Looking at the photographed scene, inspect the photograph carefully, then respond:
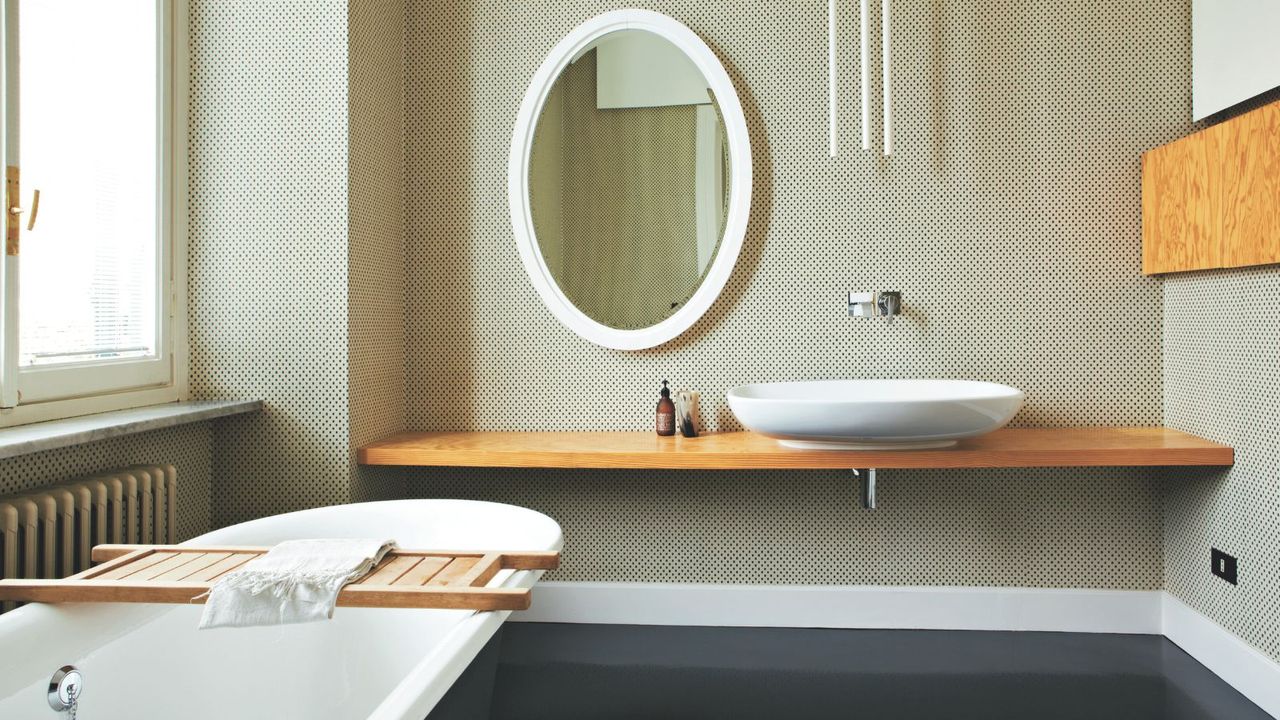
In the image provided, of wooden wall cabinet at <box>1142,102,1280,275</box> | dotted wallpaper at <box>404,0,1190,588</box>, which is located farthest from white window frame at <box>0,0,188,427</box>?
wooden wall cabinet at <box>1142,102,1280,275</box>

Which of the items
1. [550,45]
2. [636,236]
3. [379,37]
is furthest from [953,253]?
[379,37]

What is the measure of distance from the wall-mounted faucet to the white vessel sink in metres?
0.45

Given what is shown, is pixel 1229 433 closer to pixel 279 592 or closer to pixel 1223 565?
pixel 1223 565

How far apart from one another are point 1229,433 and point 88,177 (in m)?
3.23

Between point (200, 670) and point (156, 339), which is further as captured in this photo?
point (156, 339)

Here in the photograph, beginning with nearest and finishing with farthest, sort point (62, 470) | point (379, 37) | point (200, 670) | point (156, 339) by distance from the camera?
point (200, 670)
point (62, 470)
point (156, 339)
point (379, 37)

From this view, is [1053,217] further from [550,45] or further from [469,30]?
[469,30]

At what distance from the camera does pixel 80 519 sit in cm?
188

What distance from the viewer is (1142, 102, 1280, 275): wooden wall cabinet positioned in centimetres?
209

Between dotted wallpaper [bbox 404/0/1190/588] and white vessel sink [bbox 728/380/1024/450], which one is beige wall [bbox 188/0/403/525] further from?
white vessel sink [bbox 728/380/1024/450]

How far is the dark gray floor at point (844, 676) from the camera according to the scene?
2264 millimetres

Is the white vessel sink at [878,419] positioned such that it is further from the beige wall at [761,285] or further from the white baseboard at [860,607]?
the white baseboard at [860,607]

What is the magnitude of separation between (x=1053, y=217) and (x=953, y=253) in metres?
0.36

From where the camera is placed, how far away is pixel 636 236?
2.87 meters
